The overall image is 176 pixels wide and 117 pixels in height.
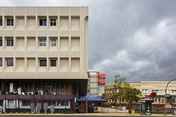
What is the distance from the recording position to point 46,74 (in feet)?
126

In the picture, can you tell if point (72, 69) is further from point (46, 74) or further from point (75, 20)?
point (75, 20)

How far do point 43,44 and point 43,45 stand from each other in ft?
0.69

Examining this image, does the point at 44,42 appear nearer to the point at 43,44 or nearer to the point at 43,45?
the point at 43,44

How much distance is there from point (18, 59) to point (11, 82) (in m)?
5.39

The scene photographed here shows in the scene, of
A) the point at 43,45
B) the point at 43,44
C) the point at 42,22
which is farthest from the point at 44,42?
the point at 42,22

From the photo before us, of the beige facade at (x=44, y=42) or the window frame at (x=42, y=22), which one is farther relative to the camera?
the window frame at (x=42, y=22)

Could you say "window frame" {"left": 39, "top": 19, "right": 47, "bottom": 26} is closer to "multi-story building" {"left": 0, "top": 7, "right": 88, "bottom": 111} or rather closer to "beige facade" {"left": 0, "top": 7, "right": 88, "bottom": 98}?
"multi-story building" {"left": 0, "top": 7, "right": 88, "bottom": 111}

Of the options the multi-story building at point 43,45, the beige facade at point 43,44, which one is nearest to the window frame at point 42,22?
the multi-story building at point 43,45

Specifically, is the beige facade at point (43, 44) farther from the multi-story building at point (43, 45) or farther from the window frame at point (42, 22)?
the window frame at point (42, 22)

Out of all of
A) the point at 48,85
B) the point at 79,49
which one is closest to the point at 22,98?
the point at 48,85

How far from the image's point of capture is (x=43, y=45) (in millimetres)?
39531

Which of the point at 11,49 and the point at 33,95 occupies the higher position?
the point at 11,49

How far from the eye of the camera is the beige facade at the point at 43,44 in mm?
38594

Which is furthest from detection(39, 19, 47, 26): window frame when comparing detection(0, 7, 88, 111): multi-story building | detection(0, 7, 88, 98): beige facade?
detection(0, 7, 88, 98): beige facade
